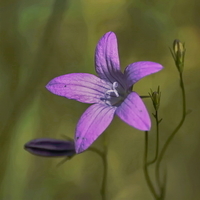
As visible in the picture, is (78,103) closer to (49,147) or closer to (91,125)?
(49,147)

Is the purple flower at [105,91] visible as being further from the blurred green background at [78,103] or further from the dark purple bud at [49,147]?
the blurred green background at [78,103]

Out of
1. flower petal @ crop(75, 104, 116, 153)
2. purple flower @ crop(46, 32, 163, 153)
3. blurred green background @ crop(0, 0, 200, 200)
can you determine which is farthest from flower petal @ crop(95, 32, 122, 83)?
blurred green background @ crop(0, 0, 200, 200)

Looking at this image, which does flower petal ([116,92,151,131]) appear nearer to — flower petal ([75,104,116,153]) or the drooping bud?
flower petal ([75,104,116,153])

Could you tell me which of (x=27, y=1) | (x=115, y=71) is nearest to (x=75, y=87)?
(x=115, y=71)

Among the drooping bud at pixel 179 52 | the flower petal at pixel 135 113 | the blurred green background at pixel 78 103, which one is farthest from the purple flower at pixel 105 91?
the blurred green background at pixel 78 103

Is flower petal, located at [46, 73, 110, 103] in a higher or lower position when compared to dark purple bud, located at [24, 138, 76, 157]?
higher

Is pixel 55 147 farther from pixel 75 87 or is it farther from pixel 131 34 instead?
pixel 131 34

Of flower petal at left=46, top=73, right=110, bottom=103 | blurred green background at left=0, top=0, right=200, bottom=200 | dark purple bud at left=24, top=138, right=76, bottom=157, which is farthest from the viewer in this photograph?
blurred green background at left=0, top=0, right=200, bottom=200
